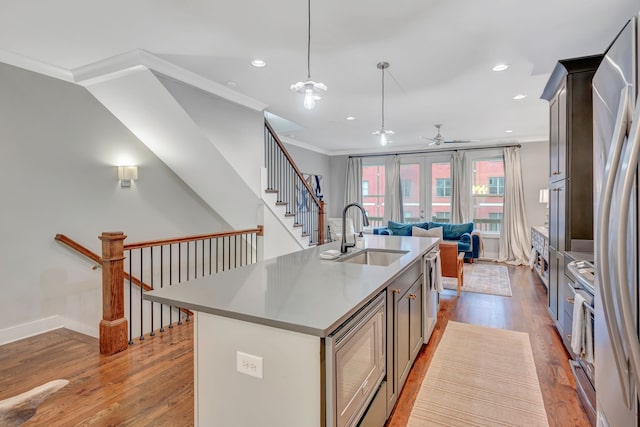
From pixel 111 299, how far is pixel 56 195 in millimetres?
1547

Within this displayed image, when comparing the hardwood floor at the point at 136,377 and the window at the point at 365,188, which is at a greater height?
the window at the point at 365,188

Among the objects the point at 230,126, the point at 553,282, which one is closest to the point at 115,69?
the point at 230,126

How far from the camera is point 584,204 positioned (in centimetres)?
281

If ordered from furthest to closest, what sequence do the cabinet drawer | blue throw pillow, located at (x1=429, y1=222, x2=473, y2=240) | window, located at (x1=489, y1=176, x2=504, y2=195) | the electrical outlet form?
window, located at (x1=489, y1=176, x2=504, y2=195)
blue throw pillow, located at (x1=429, y1=222, x2=473, y2=240)
the cabinet drawer
the electrical outlet

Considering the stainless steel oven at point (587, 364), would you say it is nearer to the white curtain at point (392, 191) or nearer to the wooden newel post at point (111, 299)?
the wooden newel post at point (111, 299)

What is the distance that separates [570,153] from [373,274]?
2230 millimetres

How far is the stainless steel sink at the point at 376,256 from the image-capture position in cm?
277

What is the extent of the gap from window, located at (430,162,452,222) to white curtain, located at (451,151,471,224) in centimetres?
25

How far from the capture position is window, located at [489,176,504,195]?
7805mm

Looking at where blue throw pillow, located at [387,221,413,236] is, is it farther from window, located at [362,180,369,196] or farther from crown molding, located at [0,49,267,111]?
crown molding, located at [0,49,267,111]

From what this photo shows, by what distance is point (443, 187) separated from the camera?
844cm

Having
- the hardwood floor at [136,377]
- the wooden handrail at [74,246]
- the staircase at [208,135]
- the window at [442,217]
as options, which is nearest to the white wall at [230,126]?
the staircase at [208,135]

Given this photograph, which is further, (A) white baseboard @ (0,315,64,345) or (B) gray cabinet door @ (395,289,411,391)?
(A) white baseboard @ (0,315,64,345)

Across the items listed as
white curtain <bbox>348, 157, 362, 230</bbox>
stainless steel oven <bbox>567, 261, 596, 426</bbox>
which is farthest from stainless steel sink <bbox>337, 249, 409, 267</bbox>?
white curtain <bbox>348, 157, 362, 230</bbox>
